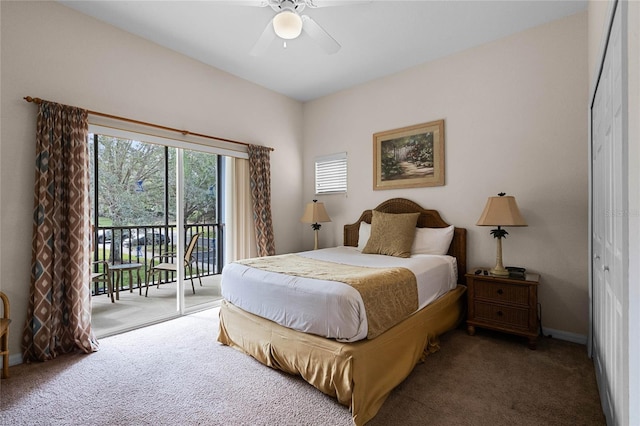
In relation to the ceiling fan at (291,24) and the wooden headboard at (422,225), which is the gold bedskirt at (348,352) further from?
the ceiling fan at (291,24)

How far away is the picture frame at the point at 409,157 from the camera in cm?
362

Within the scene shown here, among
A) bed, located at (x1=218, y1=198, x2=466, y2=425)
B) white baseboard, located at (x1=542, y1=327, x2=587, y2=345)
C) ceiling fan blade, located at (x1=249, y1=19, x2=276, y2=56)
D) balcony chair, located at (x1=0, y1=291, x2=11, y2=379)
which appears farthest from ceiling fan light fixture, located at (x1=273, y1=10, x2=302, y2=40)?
white baseboard, located at (x1=542, y1=327, x2=587, y2=345)

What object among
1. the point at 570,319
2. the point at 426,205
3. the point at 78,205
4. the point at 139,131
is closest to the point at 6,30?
the point at 139,131

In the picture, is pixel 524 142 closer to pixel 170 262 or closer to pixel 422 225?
pixel 422 225

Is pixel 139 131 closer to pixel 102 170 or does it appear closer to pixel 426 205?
pixel 102 170

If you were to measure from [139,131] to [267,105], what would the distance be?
1923 millimetres

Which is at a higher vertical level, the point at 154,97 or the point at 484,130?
the point at 154,97

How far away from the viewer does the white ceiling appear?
270 cm

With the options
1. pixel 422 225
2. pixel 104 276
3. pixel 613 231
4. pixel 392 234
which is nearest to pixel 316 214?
pixel 392 234

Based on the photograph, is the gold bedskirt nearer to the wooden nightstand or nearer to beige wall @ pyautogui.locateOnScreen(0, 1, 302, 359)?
the wooden nightstand

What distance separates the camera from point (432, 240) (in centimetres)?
341

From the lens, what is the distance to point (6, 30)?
2406mm

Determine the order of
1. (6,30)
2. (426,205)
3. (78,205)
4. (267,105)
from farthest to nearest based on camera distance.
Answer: (267,105)
(426,205)
(78,205)
(6,30)

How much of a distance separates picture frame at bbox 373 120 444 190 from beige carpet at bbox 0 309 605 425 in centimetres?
195
